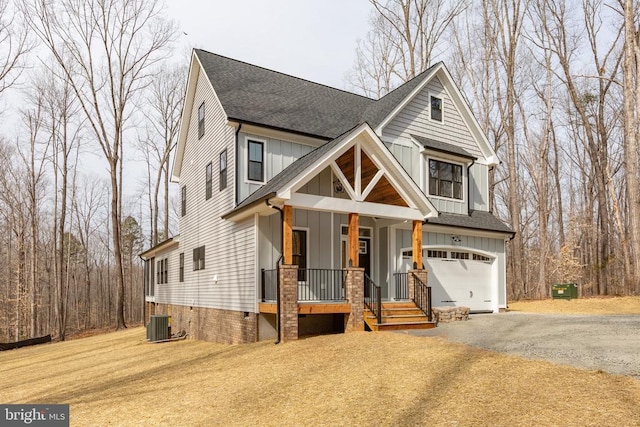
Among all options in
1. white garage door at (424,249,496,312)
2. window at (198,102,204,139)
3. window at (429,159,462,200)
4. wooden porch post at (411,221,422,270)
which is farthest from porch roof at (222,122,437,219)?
window at (198,102,204,139)

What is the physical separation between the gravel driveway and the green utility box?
10.1 meters

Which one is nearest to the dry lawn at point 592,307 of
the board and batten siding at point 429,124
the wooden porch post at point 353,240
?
the board and batten siding at point 429,124

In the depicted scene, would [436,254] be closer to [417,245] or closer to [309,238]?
[417,245]

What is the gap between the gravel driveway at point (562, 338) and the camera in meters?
7.64

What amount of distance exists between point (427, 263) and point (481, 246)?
9.19 feet

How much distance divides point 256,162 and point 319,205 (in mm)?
3201

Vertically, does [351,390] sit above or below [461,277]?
below

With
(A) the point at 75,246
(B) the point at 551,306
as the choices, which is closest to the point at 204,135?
(B) the point at 551,306

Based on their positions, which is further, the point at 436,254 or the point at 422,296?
the point at 436,254

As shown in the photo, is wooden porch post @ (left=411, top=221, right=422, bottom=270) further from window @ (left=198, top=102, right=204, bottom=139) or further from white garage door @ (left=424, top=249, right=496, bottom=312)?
window @ (left=198, top=102, right=204, bottom=139)

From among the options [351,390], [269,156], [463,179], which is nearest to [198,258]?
[269,156]

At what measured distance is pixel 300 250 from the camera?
1368 centimetres

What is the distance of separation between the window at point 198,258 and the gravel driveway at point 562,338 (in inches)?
331

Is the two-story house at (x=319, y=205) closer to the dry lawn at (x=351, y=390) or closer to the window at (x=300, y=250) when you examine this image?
the window at (x=300, y=250)
